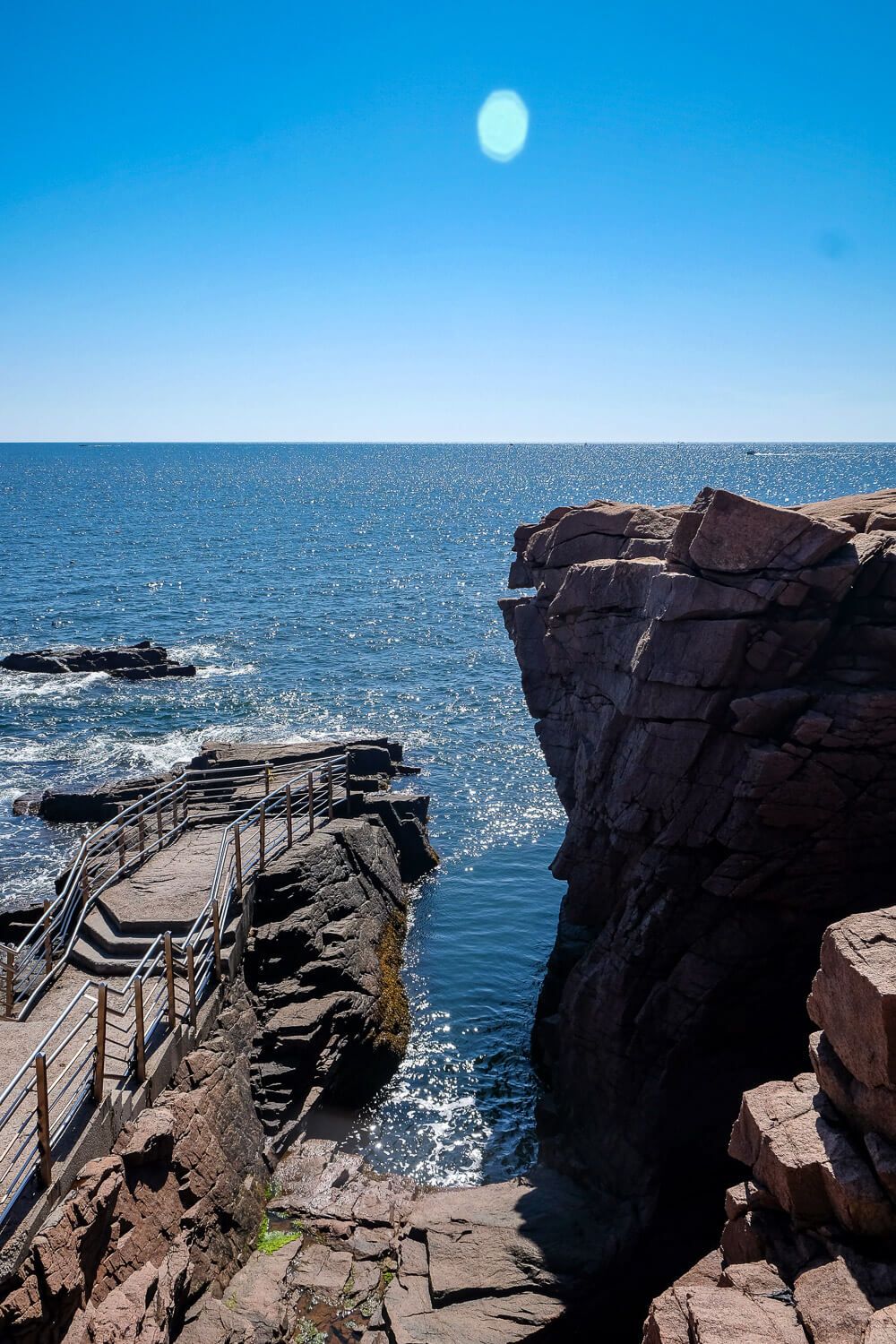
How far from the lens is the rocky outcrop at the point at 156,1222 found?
1088cm

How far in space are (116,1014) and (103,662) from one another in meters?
47.8

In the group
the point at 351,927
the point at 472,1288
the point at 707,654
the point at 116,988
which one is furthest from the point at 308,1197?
the point at 707,654

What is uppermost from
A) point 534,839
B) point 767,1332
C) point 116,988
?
point 767,1332

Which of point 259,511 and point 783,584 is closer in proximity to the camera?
point 783,584

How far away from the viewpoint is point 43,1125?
11602 mm

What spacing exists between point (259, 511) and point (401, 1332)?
529 feet

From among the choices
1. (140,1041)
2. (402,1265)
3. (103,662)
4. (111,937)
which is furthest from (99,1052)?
(103,662)

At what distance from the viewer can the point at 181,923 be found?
19297 millimetres

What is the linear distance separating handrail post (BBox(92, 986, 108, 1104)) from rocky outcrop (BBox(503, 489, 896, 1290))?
882cm

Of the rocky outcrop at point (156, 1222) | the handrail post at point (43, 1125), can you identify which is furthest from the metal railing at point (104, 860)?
the handrail post at point (43, 1125)

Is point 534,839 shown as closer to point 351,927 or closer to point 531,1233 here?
point 351,927

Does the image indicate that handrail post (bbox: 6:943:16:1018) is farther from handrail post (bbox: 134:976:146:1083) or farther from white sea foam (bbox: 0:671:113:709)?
white sea foam (bbox: 0:671:113:709)

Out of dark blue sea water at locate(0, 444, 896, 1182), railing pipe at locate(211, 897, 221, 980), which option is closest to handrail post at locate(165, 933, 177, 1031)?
railing pipe at locate(211, 897, 221, 980)

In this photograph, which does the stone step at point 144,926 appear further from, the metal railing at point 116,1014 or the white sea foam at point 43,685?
the white sea foam at point 43,685
